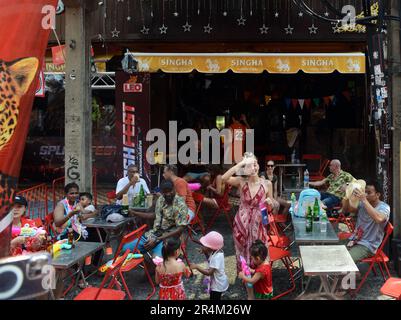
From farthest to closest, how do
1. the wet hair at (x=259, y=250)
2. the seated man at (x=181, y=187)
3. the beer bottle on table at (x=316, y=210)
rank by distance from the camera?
1. the seated man at (x=181, y=187)
2. the beer bottle on table at (x=316, y=210)
3. the wet hair at (x=259, y=250)

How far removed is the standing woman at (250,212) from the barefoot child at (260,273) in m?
0.34

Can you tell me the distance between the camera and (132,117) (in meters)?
10.9

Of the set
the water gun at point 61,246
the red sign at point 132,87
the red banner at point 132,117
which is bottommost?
the water gun at point 61,246

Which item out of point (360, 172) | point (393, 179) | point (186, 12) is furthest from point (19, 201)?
point (360, 172)

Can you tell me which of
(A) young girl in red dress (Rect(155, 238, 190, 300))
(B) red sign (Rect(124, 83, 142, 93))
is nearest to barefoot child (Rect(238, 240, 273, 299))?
(A) young girl in red dress (Rect(155, 238, 190, 300))

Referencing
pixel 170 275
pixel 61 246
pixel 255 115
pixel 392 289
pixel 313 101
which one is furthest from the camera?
pixel 255 115

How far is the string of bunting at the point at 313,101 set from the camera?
44.8 ft

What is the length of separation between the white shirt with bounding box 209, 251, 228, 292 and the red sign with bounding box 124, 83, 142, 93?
21.3 feet

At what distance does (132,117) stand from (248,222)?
615 centimetres

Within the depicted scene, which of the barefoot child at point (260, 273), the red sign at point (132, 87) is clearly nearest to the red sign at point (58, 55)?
the red sign at point (132, 87)

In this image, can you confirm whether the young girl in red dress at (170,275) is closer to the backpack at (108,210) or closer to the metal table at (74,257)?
the metal table at (74,257)

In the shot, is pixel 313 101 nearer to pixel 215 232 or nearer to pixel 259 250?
pixel 215 232

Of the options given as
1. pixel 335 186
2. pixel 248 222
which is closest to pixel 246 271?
pixel 248 222

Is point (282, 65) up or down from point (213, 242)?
up
